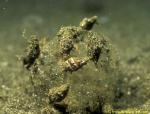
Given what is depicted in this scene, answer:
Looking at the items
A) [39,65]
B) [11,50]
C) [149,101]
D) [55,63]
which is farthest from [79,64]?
[11,50]

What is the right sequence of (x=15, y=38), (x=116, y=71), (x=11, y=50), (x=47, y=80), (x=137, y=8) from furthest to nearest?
(x=137, y=8)
(x=15, y=38)
(x=11, y=50)
(x=116, y=71)
(x=47, y=80)

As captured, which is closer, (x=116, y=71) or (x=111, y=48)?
(x=111, y=48)

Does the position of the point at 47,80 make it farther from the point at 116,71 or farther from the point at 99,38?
the point at 116,71

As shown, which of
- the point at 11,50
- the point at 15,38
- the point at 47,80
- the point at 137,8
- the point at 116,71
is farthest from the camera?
the point at 137,8

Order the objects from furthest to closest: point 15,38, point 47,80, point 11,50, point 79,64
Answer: point 15,38
point 11,50
point 47,80
point 79,64

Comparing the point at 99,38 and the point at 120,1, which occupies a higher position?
the point at 120,1

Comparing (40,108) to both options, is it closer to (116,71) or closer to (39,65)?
(39,65)

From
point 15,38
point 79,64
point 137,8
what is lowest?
point 79,64

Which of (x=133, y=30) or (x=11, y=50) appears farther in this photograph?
(x=133, y=30)

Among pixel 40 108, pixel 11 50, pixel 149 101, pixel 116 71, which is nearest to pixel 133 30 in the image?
pixel 11 50
